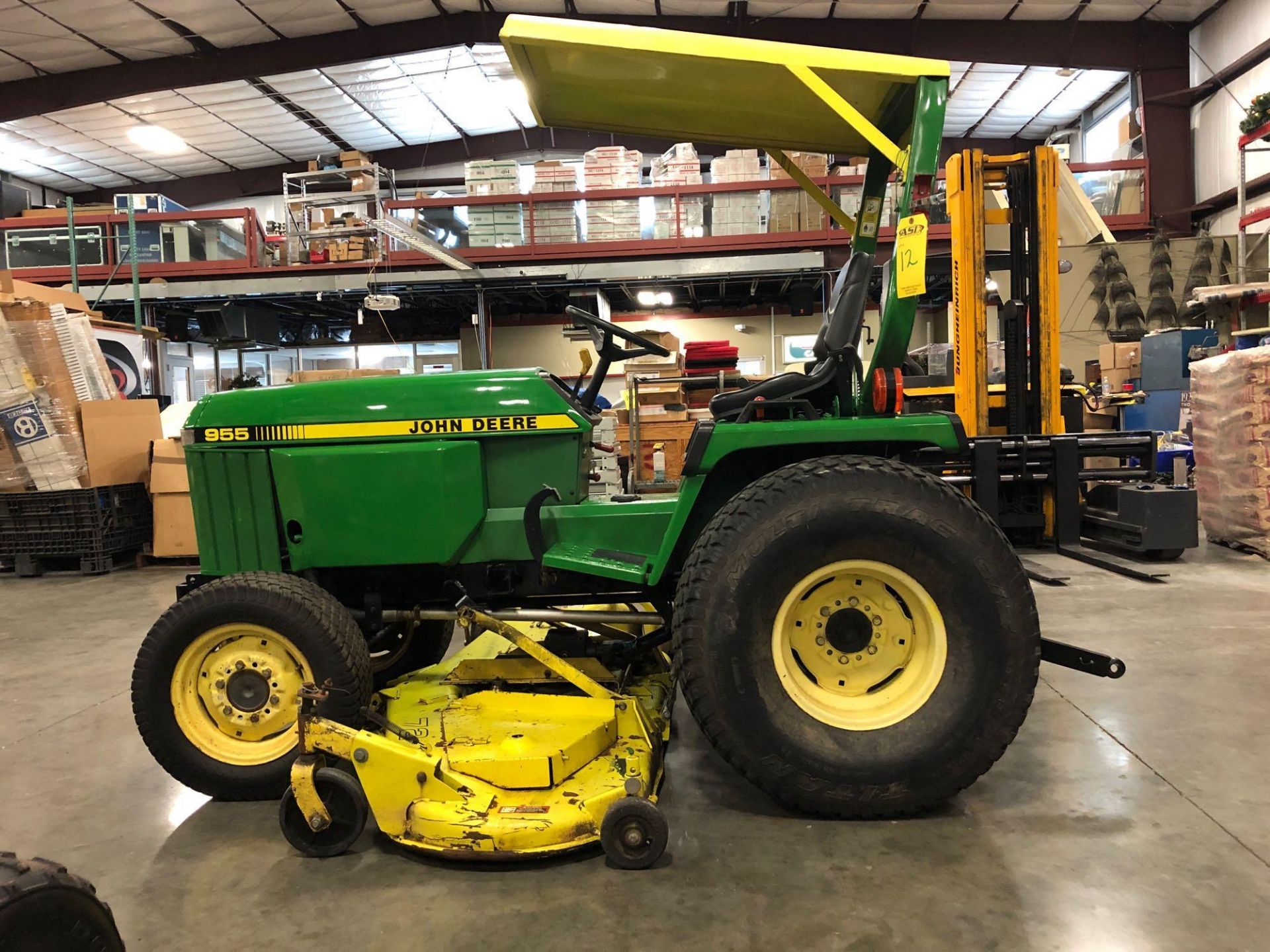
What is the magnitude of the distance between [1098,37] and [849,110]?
534 inches

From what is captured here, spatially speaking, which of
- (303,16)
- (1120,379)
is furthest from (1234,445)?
(303,16)

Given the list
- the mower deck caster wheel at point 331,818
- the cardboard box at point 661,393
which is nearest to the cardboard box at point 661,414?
the cardboard box at point 661,393

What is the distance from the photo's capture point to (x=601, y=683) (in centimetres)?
246

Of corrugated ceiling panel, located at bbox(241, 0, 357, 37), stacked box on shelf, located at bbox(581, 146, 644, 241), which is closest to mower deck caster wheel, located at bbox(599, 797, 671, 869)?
stacked box on shelf, located at bbox(581, 146, 644, 241)

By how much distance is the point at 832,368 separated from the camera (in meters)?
2.33

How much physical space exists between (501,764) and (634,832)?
0.38m

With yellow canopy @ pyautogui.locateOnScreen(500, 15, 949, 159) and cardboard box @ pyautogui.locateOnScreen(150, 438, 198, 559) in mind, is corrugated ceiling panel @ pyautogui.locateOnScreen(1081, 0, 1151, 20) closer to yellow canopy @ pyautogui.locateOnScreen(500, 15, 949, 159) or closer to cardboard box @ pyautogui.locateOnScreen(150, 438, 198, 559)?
yellow canopy @ pyautogui.locateOnScreen(500, 15, 949, 159)

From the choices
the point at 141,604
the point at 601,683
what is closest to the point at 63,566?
the point at 141,604

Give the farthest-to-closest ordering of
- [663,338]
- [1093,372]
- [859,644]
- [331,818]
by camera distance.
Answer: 1. [1093,372]
2. [663,338]
3. [859,644]
4. [331,818]

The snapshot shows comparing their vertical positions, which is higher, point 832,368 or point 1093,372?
point 1093,372

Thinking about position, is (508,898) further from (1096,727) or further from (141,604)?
(141,604)

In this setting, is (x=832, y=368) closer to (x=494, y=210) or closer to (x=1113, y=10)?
(x=494, y=210)

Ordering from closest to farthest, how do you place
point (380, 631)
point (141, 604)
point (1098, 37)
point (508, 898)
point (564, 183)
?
point (508, 898)
point (380, 631)
point (141, 604)
point (564, 183)
point (1098, 37)

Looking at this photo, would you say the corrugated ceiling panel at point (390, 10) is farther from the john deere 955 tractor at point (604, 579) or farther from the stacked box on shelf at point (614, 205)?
the john deere 955 tractor at point (604, 579)
